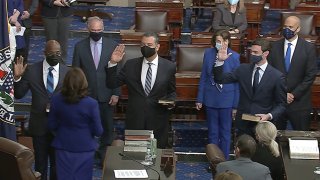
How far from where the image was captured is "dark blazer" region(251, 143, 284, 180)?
611 centimetres

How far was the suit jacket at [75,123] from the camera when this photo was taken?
6.17 meters

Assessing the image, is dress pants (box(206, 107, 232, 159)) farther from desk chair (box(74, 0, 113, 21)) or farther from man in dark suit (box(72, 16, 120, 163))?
desk chair (box(74, 0, 113, 21))

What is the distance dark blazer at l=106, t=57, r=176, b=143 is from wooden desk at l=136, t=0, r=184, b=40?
378 cm

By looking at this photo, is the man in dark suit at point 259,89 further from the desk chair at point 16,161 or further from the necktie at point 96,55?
the desk chair at point 16,161

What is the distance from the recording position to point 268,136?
6098mm

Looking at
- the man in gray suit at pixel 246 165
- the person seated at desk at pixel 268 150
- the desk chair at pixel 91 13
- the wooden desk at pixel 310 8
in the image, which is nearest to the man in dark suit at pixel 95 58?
the person seated at desk at pixel 268 150

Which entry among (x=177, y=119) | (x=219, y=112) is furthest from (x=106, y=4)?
(x=219, y=112)

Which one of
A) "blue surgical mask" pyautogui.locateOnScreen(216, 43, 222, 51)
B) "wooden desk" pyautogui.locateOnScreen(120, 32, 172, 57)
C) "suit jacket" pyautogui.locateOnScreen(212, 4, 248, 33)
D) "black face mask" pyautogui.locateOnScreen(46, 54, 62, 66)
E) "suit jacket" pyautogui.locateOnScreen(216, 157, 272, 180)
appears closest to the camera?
"suit jacket" pyautogui.locateOnScreen(216, 157, 272, 180)

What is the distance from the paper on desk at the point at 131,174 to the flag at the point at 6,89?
1126 mm

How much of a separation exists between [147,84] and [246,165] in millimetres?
1997

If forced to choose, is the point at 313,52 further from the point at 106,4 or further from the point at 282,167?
the point at 106,4

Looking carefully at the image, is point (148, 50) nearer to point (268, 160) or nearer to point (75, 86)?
point (75, 86)

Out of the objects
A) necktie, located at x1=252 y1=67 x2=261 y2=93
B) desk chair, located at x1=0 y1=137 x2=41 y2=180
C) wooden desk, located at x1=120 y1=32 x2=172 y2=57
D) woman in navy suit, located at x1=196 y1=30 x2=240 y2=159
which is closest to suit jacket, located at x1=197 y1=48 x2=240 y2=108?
woman in navy suit, located at x1=196 y1=30 x2=240 y2=159

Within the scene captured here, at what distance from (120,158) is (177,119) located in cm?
275
